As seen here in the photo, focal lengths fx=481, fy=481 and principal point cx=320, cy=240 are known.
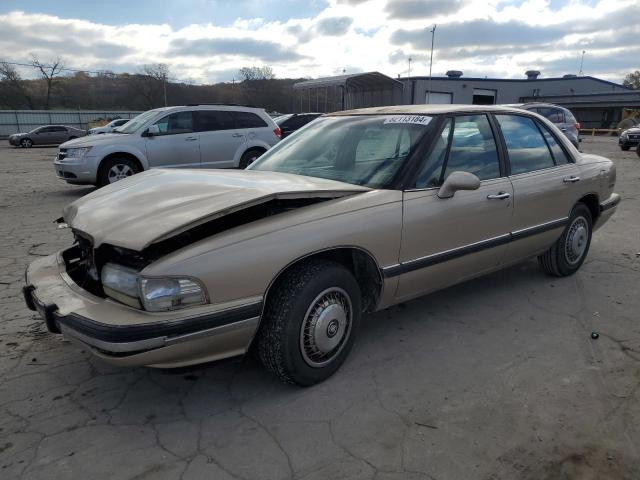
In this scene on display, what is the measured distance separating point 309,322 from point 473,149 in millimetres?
1879

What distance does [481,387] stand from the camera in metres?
2.80

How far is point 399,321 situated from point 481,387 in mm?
994

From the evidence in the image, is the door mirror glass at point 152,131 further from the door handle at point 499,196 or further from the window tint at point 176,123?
the door handle at point 499,196

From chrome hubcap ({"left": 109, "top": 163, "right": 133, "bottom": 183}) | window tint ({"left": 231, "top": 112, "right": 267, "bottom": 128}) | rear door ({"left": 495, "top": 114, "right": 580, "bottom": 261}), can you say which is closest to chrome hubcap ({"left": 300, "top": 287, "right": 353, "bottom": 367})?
rear door ({"left": 495, "top": 114, "right": 580, "bottom": 261})

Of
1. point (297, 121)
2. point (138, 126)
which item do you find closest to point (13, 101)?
point (297, 121)

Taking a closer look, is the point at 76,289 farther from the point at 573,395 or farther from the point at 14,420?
the point at 573,395

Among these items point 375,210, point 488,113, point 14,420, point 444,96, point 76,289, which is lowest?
point 14,420

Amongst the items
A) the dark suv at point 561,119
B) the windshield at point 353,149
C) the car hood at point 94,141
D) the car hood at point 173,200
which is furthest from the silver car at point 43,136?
the car hood at point 173,200

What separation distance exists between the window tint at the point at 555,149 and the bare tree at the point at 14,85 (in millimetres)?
63489

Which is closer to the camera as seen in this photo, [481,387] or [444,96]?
[481,387]

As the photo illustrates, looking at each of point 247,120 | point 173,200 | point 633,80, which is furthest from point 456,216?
point 633,80

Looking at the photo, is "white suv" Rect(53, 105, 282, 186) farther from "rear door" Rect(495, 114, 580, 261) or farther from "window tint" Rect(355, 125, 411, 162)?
"rear door" Rect(495, 114, 580, 261)

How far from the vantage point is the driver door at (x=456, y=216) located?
3.10m

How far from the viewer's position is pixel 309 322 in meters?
2.67
